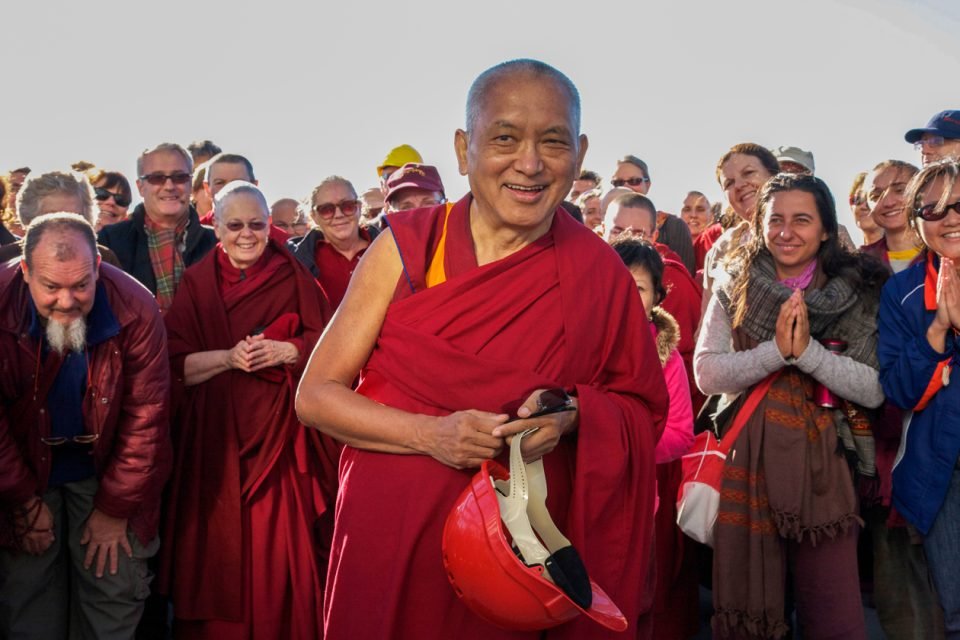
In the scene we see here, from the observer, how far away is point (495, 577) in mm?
2191

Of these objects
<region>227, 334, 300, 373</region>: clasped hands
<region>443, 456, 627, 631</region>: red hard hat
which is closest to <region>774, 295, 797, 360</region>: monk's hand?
<region>227, 334, 300, 373</region>: clasped hands

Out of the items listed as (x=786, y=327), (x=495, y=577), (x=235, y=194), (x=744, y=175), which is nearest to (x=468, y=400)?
(x=495, y=577)

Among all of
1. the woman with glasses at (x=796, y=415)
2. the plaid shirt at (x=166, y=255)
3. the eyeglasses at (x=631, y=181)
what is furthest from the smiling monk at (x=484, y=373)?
the eyeglasses at (x=631, y=181)

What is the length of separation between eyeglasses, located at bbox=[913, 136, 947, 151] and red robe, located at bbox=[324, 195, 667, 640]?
12.1 ft

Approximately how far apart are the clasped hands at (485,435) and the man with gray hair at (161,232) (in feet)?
10.8

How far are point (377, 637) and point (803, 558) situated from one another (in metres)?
2.39

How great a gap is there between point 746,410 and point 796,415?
0.20 m

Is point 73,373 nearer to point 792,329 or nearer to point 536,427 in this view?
point 536,427

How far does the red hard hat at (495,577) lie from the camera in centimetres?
218

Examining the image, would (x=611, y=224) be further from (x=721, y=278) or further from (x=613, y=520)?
(x=613, y=520)

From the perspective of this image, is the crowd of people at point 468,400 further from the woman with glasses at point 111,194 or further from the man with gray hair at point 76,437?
the woman with glasses at point 111,194

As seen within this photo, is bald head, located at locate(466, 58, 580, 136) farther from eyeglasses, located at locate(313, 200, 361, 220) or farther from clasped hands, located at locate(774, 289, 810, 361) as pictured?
eyeglasses, located at locate(313, 200, 361, 220)

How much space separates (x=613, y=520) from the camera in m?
2.58

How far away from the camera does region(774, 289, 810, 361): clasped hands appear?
4223 millimetres
